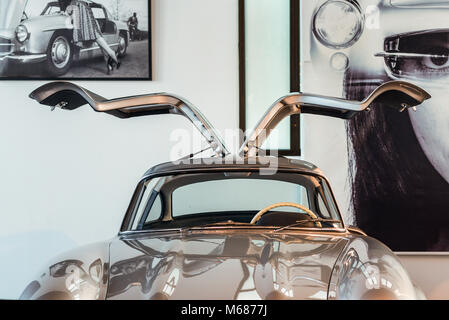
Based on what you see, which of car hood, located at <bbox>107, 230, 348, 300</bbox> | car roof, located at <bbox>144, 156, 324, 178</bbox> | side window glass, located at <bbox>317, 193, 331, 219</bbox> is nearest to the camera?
car hood, located at <bbox>107, 230, 348, 300</bbox>

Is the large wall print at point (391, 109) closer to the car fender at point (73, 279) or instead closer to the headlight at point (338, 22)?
the headlight at point (338, 22)

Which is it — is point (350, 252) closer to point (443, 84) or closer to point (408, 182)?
point (408, 182)

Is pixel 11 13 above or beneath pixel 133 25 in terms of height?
above

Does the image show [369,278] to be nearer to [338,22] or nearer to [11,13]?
[338,22]

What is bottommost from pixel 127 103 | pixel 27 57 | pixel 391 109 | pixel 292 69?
pixel 391 109

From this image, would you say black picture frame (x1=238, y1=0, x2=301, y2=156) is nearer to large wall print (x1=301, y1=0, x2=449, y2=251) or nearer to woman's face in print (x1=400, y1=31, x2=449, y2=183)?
large wall print (x1=301, y1=0, x2=449, y2=251)

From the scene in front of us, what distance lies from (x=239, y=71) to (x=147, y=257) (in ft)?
9.58

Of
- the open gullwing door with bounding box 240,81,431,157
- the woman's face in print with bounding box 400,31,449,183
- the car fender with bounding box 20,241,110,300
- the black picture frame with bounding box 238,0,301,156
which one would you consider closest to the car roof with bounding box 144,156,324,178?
the open gullwing door with bounding box 240,81,431,157

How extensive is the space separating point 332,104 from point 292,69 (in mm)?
1962

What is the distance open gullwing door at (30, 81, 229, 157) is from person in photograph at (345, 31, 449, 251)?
1.99 m

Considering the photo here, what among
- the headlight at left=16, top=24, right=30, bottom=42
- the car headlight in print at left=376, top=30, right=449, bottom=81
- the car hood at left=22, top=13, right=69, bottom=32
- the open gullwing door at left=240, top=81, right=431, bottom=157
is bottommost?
the open gullwing door at left=240, top=81, right=431, bottom=157

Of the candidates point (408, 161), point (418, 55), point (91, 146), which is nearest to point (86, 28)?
point (91, 146)

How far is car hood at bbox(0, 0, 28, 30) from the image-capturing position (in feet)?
14.8

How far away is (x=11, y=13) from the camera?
4.51 metres
